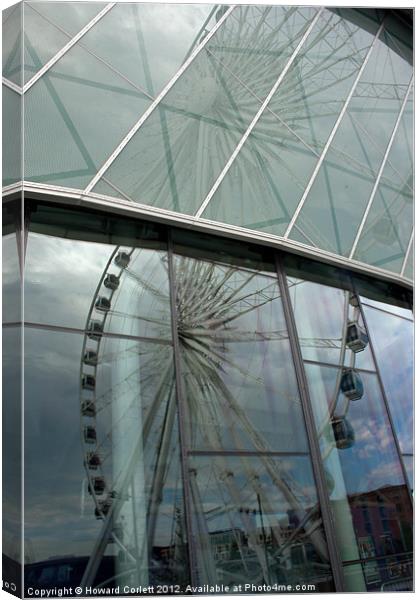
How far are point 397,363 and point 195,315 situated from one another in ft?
13.3

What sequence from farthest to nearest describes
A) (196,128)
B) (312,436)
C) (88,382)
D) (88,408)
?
1. (196,128)
2. (312,436)
3. (88,382)
4. (88,408)

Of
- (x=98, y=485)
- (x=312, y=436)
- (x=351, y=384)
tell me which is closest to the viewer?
(x=98, y=485)

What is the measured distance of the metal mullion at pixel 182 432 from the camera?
276 inches

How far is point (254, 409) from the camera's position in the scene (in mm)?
8258

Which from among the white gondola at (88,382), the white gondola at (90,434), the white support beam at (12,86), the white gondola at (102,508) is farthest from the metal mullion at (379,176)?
the white support beam at (12,86)

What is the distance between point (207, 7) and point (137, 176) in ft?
11.7

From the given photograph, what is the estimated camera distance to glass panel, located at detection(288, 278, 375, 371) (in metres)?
9.24

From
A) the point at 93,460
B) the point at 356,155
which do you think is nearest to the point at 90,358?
the point at 93,460

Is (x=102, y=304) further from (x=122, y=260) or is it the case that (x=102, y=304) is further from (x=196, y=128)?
(x=196, y=128)

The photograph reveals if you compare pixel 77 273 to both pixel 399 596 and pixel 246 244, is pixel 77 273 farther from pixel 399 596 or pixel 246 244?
pixel 399 596

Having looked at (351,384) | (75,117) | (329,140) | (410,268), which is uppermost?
(329,140)

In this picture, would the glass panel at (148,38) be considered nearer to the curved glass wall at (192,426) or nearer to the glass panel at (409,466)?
the curved glass wall at (192,426)

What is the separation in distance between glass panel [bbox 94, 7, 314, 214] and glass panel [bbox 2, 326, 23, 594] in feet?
8.83

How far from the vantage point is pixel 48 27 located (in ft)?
27.9
